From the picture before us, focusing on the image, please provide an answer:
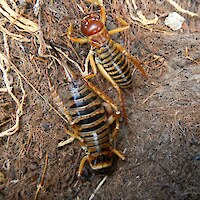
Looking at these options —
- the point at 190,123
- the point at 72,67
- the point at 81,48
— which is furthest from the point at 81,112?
the point at 190,123

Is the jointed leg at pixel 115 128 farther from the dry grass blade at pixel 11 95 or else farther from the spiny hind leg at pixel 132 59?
the dry grass blade at pixel 11 95

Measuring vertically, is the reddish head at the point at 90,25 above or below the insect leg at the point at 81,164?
above

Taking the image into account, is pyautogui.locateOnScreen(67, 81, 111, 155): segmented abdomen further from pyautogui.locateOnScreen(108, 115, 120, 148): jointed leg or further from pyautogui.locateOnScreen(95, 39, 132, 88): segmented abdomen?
pyautogui.locateOnScreen(95, 39, 132, 88): segmented abdomen

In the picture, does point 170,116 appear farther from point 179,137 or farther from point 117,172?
point 117,172

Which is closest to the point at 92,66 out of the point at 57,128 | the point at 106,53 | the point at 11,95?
the point at 106,53

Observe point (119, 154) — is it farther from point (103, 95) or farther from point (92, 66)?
point (92, 66)

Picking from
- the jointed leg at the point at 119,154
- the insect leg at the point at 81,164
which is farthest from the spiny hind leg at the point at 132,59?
the insect leg at the point at 81,164
